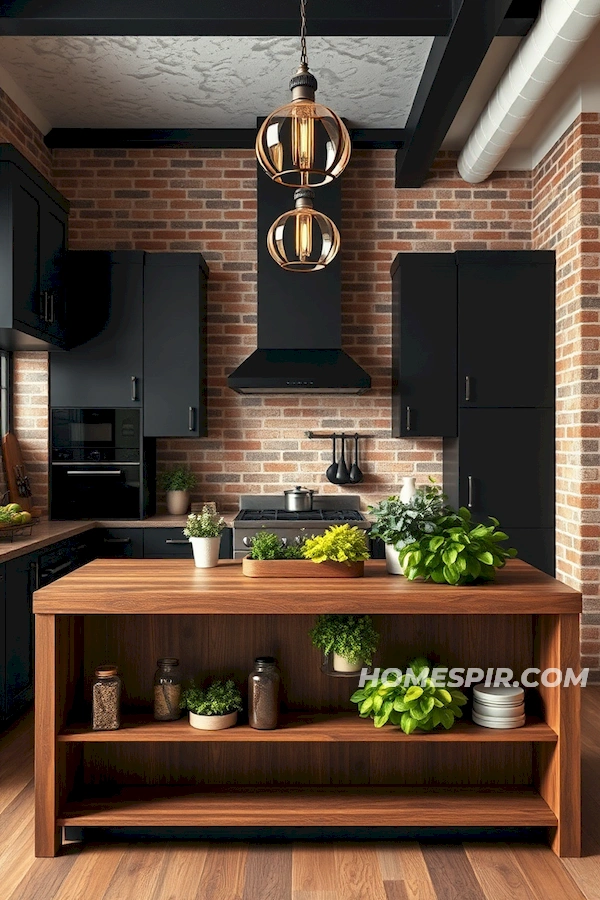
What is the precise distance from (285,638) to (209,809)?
23.3 inches

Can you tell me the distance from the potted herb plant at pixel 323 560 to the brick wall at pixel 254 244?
2.49m

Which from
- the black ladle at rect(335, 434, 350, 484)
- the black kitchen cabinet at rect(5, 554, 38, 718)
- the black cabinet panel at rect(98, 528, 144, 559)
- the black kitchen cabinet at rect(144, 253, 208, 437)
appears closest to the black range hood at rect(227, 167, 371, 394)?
the black kitchen cabinet at rect(144, 253, 208, 437)

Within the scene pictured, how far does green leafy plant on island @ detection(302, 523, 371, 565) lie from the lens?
108 inches

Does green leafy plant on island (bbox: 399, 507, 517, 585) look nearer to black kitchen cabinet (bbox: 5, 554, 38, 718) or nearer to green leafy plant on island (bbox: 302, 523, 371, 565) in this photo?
green leafy plant on island (bbox: 302, 523, 371, 565)

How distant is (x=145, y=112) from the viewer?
190 inches

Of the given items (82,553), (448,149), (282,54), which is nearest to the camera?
(282,54)

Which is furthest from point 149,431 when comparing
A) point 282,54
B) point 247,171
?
point 282,54

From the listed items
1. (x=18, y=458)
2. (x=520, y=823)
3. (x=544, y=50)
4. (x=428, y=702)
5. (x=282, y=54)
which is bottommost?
(x=520, y=823)

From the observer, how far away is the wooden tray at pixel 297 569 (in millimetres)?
2760

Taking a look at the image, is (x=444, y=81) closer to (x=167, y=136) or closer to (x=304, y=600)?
(x=167, y=136)

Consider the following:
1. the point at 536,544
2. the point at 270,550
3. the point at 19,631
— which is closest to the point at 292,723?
the point at 270,550

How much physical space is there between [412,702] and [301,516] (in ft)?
7.44

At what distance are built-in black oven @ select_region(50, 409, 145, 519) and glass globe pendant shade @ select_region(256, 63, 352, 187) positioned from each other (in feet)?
9.85

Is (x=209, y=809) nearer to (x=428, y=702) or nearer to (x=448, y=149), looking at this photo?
(x=428, y=702)
